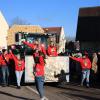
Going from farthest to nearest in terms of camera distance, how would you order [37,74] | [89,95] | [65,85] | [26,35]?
[26,35]
[65,85]
[89,95]
[37,74]

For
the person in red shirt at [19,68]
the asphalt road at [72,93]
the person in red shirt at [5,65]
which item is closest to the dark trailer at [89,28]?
the person in red shirt at [5,65]

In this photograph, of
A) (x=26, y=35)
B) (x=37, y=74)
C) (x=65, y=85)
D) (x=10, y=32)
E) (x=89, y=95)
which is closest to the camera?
(x=37, y=74)

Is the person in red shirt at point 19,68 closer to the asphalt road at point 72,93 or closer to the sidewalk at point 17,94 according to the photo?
the sidewalk at point 17,94

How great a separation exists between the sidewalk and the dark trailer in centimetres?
3239

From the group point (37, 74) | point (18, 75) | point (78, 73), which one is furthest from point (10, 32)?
point (37, 74)

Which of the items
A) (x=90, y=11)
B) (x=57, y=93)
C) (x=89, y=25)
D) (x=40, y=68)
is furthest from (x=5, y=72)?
(x=90, y=11)

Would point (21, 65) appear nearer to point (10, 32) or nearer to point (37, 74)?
point (37, 74)

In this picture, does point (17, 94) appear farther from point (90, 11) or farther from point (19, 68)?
point (90, 11)

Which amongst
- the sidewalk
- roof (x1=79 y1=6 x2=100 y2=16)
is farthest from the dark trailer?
the sidewalk

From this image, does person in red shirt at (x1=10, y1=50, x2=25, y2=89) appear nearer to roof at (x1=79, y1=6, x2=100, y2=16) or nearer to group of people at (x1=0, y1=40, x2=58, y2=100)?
group of people at (x1=0, y1=40, x2=58, y2=100)

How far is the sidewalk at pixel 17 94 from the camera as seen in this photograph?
15.2 metres

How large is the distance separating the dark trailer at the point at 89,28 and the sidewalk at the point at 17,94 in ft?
106

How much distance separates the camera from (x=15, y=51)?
2109 centimetres

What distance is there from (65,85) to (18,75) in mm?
2533
